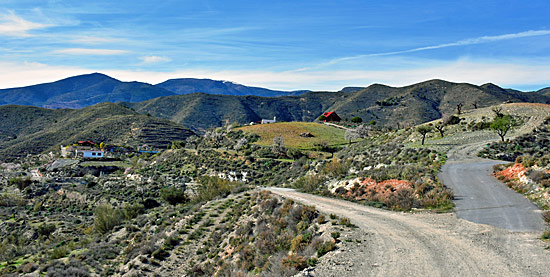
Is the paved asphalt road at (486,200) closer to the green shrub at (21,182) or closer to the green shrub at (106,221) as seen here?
the green shrub at (106,221)

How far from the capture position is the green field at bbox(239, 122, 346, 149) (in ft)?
180

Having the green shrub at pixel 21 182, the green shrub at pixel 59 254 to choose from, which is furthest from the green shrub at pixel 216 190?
the green shrub at pixel 21 182

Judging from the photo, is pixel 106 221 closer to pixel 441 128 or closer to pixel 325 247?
pixel 325 247

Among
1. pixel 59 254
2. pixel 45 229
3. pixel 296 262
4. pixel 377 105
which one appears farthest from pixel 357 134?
pixel 377 105

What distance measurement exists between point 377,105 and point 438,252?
137646 millimetres

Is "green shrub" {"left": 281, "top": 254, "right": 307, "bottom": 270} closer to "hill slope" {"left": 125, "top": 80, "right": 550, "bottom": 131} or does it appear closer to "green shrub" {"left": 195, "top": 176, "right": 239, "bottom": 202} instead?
"green shrub" {"left": 195, "top": 176, "right": 239, "bottom": 202}

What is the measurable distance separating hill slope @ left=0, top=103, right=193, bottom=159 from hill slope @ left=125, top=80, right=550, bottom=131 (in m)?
25.0

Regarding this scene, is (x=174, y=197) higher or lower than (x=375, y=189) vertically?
lower

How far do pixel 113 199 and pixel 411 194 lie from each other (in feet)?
109

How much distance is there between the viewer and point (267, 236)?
47.8 feet

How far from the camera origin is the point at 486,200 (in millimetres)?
16531

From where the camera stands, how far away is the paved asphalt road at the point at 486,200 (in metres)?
13.3

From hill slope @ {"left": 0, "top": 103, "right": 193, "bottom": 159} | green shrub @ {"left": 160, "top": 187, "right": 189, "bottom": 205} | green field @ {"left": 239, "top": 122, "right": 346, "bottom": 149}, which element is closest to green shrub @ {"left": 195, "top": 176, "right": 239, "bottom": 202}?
green shrub @ {"left": 160, "top": 187, "right": 189, "bottom": 205}

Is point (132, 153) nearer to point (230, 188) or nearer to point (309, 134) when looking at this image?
point (309, 134)
